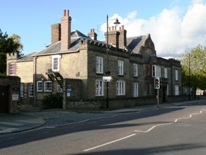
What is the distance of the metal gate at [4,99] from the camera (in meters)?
22.1

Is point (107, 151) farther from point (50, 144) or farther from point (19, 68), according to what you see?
point (19, 68)

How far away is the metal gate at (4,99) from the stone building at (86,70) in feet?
24.3

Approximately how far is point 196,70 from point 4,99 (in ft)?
170

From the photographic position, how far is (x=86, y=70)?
31.6 meters

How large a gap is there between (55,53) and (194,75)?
40.0 meters

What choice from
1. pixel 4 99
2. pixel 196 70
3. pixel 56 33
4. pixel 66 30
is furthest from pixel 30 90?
pixel 196 70

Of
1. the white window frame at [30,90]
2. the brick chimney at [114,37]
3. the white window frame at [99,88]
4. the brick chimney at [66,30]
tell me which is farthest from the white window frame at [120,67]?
the white window frame at [30,90]

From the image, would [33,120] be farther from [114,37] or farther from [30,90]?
[114,37]

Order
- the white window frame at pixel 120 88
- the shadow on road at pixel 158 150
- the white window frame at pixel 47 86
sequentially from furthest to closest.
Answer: the white window frame at pixel 120 88 < the white window frame at pixel 47 86 < the shadow on road at pixel 158 150

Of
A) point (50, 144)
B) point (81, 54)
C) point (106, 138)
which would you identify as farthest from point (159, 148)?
point (81, 54)

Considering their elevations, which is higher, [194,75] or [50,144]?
[194,75]

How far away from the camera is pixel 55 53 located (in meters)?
34.5

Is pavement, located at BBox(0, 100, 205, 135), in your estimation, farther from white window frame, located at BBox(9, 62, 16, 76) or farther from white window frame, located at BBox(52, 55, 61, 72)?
white window frame, located at BBox(9, 62, 16, 76)

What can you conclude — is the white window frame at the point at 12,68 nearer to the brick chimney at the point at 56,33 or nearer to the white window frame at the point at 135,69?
the brick chimney at the point at 56,33
